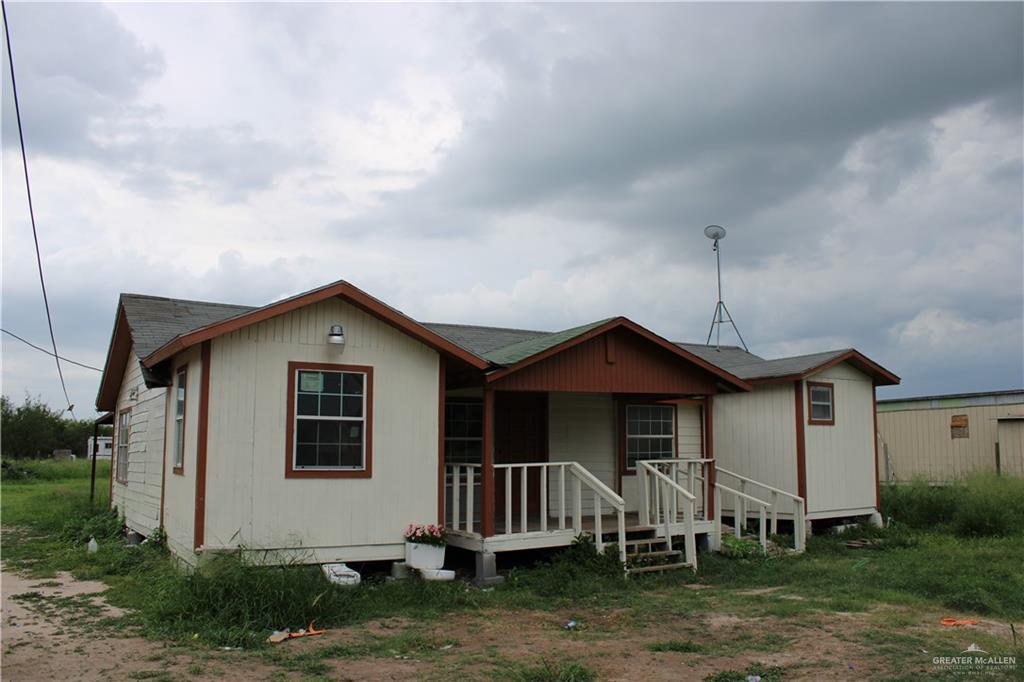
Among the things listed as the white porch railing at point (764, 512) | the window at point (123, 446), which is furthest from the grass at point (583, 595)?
the window at point (123, 446)

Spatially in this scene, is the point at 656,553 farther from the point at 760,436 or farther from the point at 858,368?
the point at 858,368

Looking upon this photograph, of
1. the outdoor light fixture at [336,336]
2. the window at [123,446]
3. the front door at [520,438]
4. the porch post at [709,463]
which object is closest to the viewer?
the outdoor light fixture at [336,336]

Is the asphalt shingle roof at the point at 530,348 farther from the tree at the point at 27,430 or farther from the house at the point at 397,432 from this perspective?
the tree at the point at 27,430

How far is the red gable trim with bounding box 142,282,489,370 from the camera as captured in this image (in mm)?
9148

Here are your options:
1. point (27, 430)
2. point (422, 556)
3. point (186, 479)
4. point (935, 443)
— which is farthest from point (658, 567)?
point (27, 430)

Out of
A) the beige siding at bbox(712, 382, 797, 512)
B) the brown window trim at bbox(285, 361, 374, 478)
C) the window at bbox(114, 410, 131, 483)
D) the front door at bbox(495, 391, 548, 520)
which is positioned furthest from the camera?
the window at bbox(114, 410, 131, 483)

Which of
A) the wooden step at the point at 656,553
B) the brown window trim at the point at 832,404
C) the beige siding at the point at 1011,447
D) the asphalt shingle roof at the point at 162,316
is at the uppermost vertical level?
the asphalt shingle roof at the point at 162,316

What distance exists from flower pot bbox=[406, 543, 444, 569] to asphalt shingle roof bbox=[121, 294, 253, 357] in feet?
14.8

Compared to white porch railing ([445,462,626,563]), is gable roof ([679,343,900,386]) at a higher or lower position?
higher

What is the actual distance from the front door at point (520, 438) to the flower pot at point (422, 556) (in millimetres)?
3082

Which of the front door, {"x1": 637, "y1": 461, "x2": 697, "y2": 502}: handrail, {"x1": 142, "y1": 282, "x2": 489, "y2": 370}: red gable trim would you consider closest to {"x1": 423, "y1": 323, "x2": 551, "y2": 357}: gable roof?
the front door

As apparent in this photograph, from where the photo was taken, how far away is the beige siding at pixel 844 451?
14969mm

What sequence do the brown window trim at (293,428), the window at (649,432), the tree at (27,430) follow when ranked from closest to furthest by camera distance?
the brown window trim at (293,428) < the window at (649,432) < the tree at (27,430)

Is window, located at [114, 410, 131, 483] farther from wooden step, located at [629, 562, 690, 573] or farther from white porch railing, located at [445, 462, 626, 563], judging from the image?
wooden step, located at [629, 562, 690, 573]
